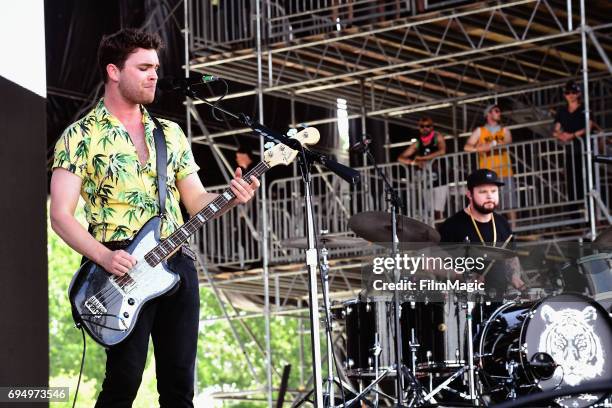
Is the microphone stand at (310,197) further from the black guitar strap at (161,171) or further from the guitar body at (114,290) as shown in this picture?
the guitar body at (114,290)

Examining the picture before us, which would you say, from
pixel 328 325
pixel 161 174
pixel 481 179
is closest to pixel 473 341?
pixel 481 179

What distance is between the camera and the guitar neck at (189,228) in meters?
7.02

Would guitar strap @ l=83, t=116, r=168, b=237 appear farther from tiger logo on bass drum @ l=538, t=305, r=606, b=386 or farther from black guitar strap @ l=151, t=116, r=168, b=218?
tiger logo on bass drum @ l=538, t=305, r=606, b=386

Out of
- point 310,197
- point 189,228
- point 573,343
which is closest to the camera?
point 189,228

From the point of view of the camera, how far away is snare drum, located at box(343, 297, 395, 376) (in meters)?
11.5

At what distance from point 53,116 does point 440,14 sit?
5.67 metres

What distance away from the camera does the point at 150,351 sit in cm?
4109

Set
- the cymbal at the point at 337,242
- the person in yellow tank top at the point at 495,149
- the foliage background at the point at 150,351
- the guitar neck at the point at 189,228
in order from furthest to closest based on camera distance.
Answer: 1. the foliage background at the point at 150,351
2. the cymbal at the point at 337,242
3. the person in yellow tank top at the point at 495,149
4. the guitar neck at the point at 189,228

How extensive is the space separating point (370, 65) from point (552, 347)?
11064 millimetres

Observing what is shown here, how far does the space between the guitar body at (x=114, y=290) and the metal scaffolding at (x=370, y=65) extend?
10376mm

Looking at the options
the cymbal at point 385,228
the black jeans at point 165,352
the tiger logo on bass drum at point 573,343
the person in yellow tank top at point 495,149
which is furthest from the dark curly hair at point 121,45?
the person in yellow tank top at point 495,149

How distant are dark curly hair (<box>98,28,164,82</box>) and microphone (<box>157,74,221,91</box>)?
214mm

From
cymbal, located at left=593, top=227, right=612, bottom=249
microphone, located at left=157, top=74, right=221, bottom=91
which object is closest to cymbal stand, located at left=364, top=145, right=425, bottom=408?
cymbal, located at left=593, top=227, right=612, bottom=249

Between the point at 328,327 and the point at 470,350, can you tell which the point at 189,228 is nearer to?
the point at 328,327
